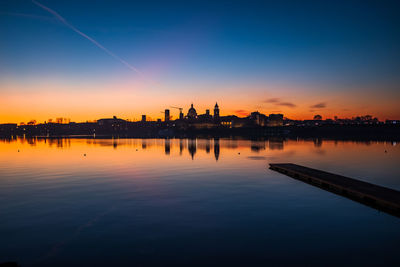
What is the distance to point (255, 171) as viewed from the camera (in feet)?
137

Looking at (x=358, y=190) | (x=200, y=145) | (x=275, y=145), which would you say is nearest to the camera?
(x=358, y=190)

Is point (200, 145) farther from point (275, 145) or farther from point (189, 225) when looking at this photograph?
point (189, 225)

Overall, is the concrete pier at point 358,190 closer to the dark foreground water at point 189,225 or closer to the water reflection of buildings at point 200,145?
the dark foreground water at point 189,225

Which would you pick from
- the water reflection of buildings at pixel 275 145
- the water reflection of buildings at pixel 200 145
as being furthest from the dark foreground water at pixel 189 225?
the water reflection of buildings at pixel 275 145

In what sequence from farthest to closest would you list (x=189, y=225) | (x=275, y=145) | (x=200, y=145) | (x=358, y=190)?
(x=275, y=145) < (x=200, y=145) < (x=358, y=190) < (x=189, y=225)

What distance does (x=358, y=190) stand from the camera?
24688 mm

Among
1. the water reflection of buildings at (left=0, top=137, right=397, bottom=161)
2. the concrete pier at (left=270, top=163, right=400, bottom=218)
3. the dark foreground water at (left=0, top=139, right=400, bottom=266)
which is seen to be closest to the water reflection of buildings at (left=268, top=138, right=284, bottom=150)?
the water reflection of buildings at (left=0, top=137, right=397, bottom=161)

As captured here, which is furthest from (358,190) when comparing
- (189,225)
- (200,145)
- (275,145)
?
(275,145)

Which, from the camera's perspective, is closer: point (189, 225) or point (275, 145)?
point (189, 225)

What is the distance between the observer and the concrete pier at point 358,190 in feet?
68.9

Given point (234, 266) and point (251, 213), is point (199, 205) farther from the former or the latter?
point (234, 266)

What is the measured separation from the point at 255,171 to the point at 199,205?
20.6 meters

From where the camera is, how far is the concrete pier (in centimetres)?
2099

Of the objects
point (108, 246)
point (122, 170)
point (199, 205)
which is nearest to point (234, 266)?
point (108, 246)
